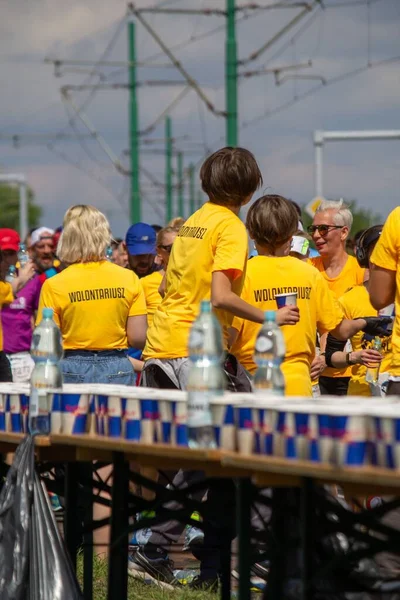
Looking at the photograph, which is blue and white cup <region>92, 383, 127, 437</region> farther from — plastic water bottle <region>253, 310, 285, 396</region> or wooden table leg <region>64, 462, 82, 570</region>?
wooden table leg <region>64, 462, 82, 570</region>

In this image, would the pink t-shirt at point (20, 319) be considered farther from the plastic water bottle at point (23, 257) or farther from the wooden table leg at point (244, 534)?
the wooden table leg at point (244, 534)

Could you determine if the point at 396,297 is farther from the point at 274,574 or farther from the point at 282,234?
the point at 274,574

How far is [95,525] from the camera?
5.20 m

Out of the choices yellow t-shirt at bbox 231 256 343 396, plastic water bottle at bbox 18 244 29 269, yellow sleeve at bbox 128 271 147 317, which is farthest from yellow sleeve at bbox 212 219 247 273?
plastic water bottle at bbox 18 244 29 269

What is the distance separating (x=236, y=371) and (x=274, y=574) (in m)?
1.61

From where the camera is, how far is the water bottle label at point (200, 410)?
3.97m

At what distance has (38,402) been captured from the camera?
4.78 m

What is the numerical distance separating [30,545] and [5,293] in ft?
15.1

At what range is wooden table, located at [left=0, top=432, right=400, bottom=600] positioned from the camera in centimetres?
358

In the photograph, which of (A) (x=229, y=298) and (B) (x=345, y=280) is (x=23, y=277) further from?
(A) (x=229, y=298)

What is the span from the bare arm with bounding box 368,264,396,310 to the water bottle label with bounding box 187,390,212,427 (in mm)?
1376

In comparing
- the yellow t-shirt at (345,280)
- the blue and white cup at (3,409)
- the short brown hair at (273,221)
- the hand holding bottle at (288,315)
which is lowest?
the blue and white cup at (3,409)

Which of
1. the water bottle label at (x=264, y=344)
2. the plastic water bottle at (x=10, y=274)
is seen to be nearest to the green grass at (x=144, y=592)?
the water bottle label at (x=264, y=344)

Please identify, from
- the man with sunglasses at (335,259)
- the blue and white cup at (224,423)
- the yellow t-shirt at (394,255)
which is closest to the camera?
the blue and white cup at (224,423)
